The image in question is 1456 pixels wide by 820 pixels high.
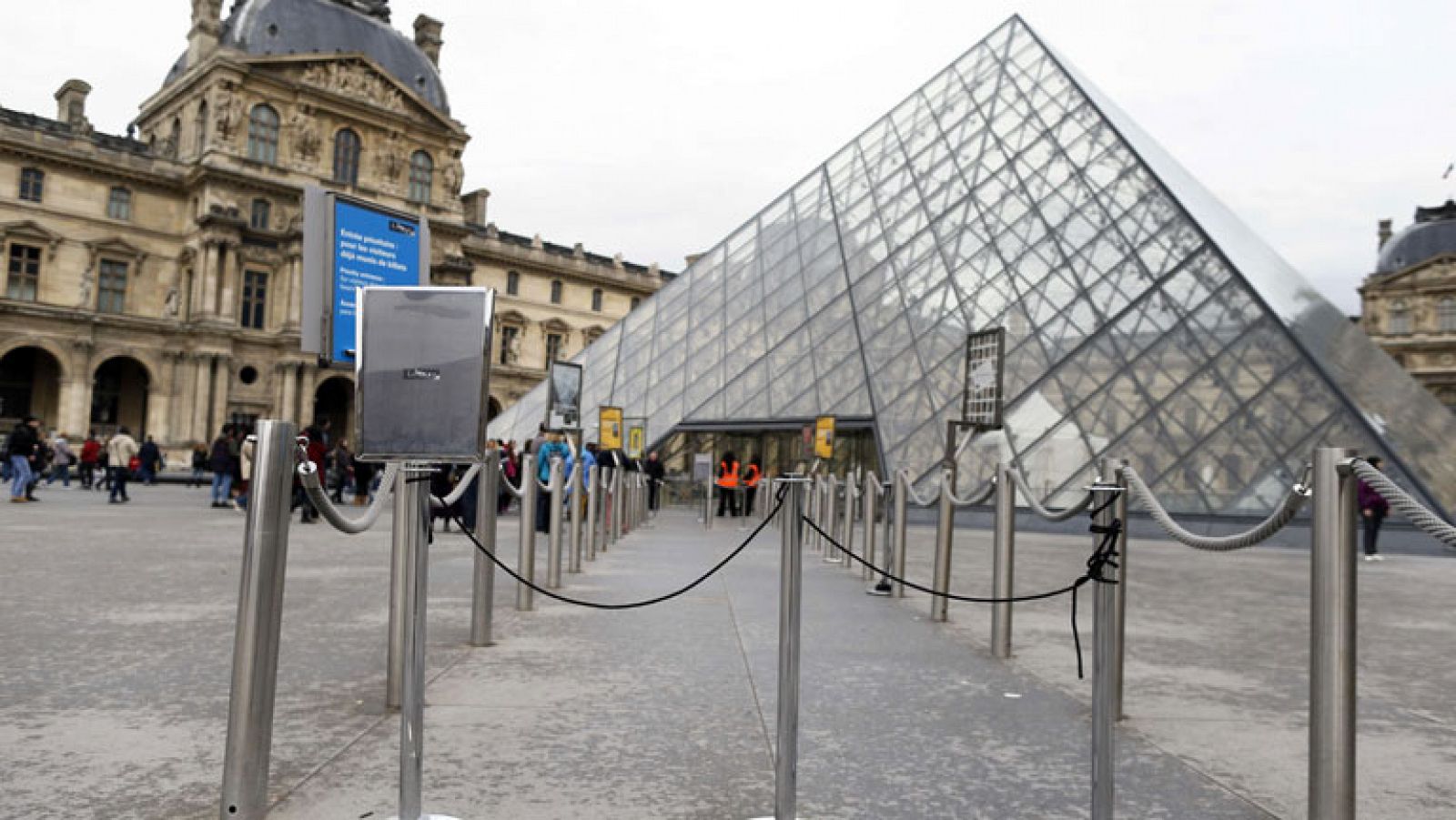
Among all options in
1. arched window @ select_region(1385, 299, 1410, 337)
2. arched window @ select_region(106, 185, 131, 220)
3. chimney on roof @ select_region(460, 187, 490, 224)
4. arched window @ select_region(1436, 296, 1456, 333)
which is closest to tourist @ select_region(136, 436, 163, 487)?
arched window @ select_region(106, 185, 131, 220)

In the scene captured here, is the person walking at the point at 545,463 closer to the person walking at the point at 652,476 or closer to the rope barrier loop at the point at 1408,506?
the person walking at the point at 652,476

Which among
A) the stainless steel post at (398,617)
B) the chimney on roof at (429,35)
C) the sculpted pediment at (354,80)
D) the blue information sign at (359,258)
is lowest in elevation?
the stainless steel post at (398,617)

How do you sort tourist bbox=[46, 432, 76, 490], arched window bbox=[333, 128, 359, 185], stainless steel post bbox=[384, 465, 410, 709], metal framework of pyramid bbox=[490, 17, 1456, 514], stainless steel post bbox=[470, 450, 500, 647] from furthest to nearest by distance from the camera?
arched window bbox=[333, 128, 359, 185] → tourist bbox=[46, 432, 76, 490] → metal framework of pyramid bbox=[490, 17, 1456, 514] → stainless steel post bbox=[470, 450, 500, 647] → stainless steel post bbox=[384, 465, 410, 709]

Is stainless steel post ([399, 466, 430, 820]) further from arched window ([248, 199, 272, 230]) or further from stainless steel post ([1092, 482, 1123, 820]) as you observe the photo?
arched window ([248, 199, 272, 230])

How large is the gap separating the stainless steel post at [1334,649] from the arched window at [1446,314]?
228 ft

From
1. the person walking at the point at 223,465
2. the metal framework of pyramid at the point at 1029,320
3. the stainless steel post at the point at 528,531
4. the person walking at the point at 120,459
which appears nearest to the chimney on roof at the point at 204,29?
the metal framework of pyramid at the point at 1029,320

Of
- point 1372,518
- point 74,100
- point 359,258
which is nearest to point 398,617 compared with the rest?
point 359,258

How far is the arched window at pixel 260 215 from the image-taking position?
42312 mm

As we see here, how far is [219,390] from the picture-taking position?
4059 cm

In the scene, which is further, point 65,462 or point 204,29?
point 204,29

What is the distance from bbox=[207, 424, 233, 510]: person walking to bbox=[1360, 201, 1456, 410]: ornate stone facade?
63.1 m

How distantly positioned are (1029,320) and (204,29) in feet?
132

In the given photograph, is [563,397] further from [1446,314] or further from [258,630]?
[1446,314]

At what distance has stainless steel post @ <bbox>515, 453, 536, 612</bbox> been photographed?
5895 millimetres
